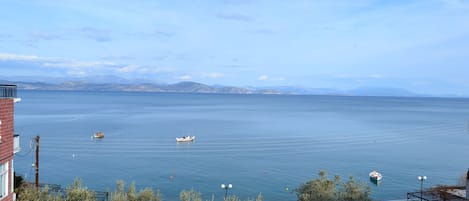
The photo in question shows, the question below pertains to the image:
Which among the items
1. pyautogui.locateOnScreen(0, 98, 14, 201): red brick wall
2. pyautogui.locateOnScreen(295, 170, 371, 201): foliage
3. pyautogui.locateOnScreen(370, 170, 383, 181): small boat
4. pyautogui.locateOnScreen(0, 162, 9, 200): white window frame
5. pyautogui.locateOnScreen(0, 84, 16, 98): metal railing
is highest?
pyautogui.locateOnScreen(0, 84, 16, 98): metal railing

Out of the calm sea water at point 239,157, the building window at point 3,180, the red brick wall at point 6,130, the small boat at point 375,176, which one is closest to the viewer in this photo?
the red brick wall at point 6,130

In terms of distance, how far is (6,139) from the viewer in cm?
1689

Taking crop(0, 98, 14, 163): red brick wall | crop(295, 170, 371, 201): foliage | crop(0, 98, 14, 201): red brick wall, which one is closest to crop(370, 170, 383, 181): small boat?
crop(295, 170, 371, 201): foliage

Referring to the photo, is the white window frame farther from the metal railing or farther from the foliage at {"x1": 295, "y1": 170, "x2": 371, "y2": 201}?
the foliage at {"x1": 295, "y1": 170, "x2": 371, "y2": 201}

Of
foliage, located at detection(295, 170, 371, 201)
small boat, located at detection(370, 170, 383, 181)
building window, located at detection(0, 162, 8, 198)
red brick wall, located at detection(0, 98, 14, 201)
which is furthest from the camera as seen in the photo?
small boat, located at detection(370, 170, 383, 181)

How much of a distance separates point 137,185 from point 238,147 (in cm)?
2797

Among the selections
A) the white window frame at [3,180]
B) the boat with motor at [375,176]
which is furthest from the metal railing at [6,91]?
the boat with motor at [375,176]

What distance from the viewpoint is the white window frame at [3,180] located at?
16.8 metres

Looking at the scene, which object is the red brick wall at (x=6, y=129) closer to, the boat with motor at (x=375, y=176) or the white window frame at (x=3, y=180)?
the white window frame at (x=3, y=180)

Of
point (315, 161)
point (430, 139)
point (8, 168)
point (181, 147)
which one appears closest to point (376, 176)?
point (315, 161)

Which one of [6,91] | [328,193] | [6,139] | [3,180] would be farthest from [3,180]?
[328,193]

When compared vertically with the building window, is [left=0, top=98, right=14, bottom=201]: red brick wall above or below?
above

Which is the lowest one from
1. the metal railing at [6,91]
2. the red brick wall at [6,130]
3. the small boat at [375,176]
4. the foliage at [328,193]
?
the small boat at [375,176]

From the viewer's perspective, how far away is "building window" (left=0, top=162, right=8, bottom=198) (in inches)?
661
